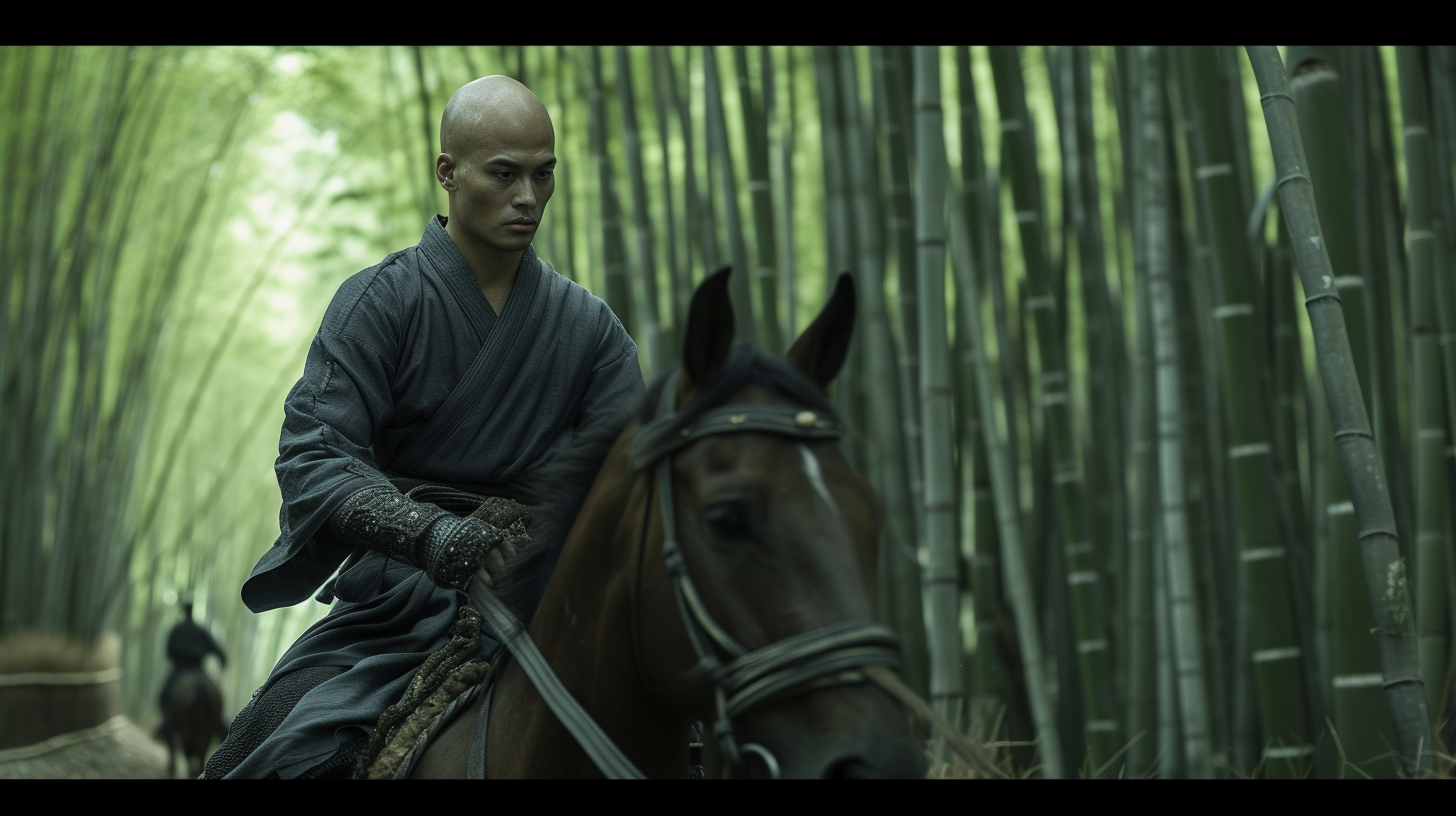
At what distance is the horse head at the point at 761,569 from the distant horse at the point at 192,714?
7.58 metres

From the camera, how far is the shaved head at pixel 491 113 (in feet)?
5.59

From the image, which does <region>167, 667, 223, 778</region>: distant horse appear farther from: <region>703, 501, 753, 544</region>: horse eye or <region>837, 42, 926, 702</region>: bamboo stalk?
<region>703, 501, 753, 544</region>: horse eye

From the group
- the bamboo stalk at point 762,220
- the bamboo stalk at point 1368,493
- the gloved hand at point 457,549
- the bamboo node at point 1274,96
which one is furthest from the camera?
the bamboo stalk at point 762,220

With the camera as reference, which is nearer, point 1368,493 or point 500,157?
point 500,157

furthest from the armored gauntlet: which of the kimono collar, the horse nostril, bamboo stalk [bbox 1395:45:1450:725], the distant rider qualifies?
the distant rider

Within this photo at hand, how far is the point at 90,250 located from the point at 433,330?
6003mm

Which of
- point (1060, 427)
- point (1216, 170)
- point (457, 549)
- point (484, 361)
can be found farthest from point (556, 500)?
point (1060, 427)

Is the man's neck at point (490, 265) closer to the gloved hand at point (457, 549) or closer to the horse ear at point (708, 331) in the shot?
the gloved hand at point (457, 549)

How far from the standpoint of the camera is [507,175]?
1721 mm

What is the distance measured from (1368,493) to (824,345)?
1180 mm

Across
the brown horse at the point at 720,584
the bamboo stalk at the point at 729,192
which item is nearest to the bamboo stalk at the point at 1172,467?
the bamboo stalk at the point at 729,192

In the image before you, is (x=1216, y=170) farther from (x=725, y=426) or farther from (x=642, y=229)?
(x=642, y=229)

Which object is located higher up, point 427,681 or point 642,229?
point 642,229
